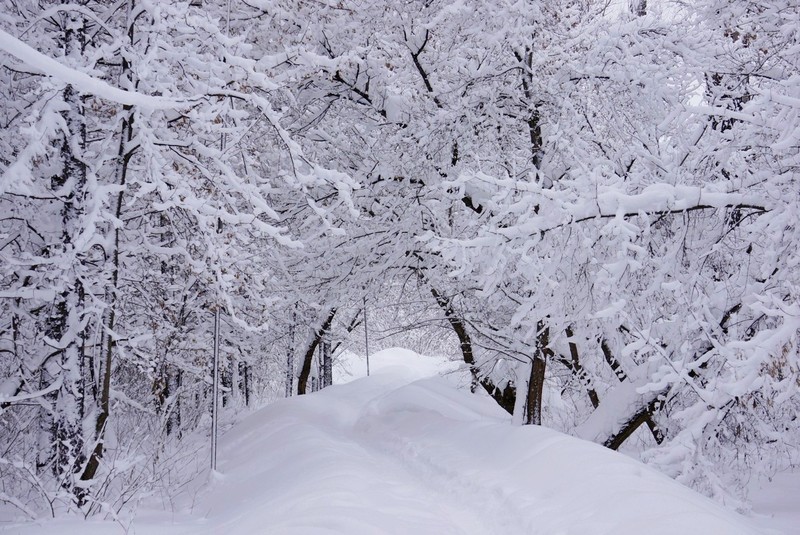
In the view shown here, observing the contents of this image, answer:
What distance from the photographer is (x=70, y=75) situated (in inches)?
107

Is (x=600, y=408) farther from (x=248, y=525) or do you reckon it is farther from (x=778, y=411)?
(x=248, y=525)

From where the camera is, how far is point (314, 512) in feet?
17.2

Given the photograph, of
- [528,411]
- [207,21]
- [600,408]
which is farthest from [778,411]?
[207,21]

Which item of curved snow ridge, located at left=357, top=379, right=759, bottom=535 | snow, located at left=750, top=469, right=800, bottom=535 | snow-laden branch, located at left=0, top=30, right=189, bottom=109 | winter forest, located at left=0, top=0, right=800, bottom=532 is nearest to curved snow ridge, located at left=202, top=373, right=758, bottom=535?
curved snow ridge, located at left=357, top=379, right=759, bottom=535

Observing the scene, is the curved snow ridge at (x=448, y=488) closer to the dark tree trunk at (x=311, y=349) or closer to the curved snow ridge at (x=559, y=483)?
the curved snow ridge at (x=559, y=483)

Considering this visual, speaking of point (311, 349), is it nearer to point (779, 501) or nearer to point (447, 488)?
point (447, 488)

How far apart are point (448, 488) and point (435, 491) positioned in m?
0.19

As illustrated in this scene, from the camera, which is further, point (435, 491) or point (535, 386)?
point (535, 386)

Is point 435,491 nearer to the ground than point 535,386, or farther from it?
nearer to the ground

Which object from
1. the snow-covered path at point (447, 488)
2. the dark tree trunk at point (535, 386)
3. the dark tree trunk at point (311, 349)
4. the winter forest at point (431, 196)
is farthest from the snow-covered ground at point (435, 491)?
the dark tree trunk at point (311, 349)

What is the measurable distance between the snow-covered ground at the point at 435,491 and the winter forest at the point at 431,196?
0.84 meters

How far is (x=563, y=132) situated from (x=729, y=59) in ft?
6.98

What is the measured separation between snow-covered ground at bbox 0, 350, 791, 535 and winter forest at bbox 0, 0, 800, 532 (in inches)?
33.2

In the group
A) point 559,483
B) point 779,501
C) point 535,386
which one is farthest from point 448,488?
point 779,501
